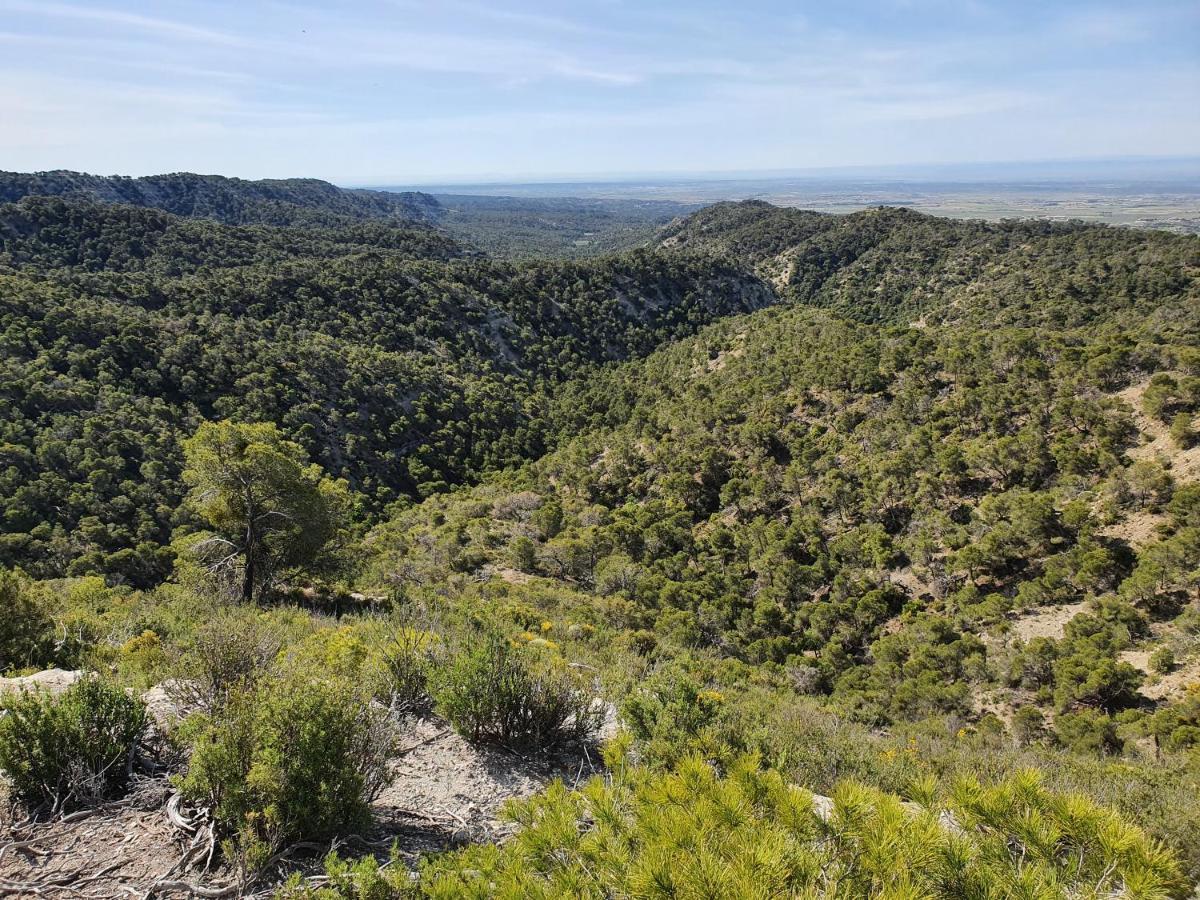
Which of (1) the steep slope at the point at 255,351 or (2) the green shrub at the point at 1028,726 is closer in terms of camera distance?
(2) the green shrub at the point at 1028,726

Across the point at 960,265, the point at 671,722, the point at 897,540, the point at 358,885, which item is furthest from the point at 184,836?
the point at 960,265

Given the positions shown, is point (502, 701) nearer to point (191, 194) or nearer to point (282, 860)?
point (282, 860)

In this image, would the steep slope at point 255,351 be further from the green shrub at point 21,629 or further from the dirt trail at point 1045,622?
the dirt trail at point 1045,622

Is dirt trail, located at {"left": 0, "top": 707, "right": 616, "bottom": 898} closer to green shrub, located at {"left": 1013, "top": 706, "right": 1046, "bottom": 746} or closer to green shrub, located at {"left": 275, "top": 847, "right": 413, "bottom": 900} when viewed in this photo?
green shrub, located at {"left": 275, "top": 847, "right": 413, "bottom": 900}

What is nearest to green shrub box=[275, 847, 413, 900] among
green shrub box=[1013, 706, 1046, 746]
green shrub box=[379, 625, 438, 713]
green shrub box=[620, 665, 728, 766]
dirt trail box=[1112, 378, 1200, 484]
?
green shrub box=[620, 665, 728, 766]

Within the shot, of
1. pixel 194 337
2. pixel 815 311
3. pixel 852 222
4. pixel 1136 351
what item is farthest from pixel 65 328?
pixel 852 222

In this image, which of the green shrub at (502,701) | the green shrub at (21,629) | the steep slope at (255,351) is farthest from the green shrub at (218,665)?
the steep slope at (255,351)
